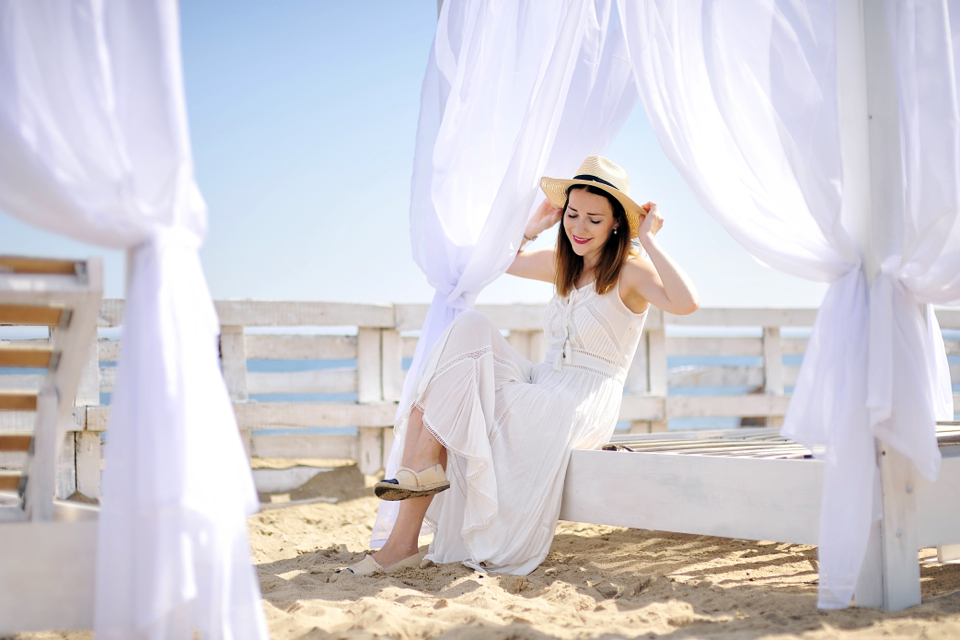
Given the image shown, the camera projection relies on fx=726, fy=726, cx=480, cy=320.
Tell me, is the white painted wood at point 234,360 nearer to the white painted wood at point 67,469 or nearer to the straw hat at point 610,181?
the white painted wood at point 67,469

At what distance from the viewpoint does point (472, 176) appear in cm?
306

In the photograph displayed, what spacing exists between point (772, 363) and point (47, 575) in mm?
5187

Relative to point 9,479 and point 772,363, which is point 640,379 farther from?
point 9,479

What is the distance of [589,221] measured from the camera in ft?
9.40

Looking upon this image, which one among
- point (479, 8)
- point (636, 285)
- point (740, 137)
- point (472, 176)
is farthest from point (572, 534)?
point (479, 8)

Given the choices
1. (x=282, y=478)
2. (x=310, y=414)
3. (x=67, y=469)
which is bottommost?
(x=282, y=478)

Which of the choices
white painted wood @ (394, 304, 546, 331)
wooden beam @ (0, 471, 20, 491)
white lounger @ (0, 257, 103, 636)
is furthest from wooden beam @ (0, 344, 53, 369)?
white painted wood @ (394, 304, 546, 331)

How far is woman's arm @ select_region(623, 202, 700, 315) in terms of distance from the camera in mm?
2543

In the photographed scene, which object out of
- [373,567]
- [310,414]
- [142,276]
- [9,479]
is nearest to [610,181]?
[373,567]

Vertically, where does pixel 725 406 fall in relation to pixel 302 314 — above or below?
below

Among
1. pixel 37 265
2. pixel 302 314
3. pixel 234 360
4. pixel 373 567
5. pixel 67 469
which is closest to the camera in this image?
pixel 37 265

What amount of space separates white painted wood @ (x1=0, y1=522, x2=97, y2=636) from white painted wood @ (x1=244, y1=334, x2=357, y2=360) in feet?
9.24

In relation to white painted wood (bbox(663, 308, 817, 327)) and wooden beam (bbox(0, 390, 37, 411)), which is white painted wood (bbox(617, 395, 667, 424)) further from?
wooden beam (bbox(0, 390, 37, 411))

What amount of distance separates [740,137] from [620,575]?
4.74 ft
